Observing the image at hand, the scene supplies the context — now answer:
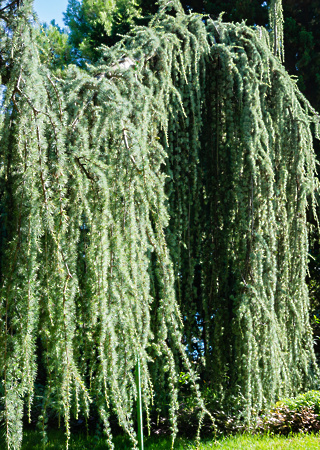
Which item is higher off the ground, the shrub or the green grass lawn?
the shrub

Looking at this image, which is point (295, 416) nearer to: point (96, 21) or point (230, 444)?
point (230, 444)

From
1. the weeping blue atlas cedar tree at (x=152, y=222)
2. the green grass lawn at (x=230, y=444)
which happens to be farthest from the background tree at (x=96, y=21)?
the green grass lawn at (x=230, y=444)

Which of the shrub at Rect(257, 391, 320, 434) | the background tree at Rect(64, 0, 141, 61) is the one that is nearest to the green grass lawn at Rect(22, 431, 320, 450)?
the shrub at Rect(257, 391, 320, 434)

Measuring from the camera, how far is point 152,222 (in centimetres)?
289

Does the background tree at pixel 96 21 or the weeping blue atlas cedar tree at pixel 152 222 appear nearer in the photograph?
the weeping blue atlas cedar tree at pixel 152 222

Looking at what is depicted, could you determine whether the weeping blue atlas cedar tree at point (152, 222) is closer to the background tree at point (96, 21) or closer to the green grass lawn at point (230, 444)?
the green grass lawn at point (230, 444)

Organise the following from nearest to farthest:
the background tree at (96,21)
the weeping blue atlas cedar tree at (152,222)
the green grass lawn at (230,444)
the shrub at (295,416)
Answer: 1. the weeping blue atlas cedar tree at (152,222)
2. the green grass lawn at (230,444)
3. the shrub at (295,416)
4. the background tree at (96,21)

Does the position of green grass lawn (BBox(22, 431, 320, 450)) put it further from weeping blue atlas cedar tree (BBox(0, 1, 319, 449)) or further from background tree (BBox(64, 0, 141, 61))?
background tree (BBox(64, 0, 141, 61))

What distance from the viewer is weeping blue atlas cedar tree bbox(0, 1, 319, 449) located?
1.55 metres

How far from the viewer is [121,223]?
186cm

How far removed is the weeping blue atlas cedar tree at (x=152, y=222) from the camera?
5.10 feet

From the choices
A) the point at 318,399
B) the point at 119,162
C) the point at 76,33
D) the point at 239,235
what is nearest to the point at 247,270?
the point at 239,235

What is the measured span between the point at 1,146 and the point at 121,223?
0.52 meters

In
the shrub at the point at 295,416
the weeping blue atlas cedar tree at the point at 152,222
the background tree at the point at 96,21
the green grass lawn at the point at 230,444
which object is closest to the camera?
the weeping blue atlas cedar tree at the point at 152,222
